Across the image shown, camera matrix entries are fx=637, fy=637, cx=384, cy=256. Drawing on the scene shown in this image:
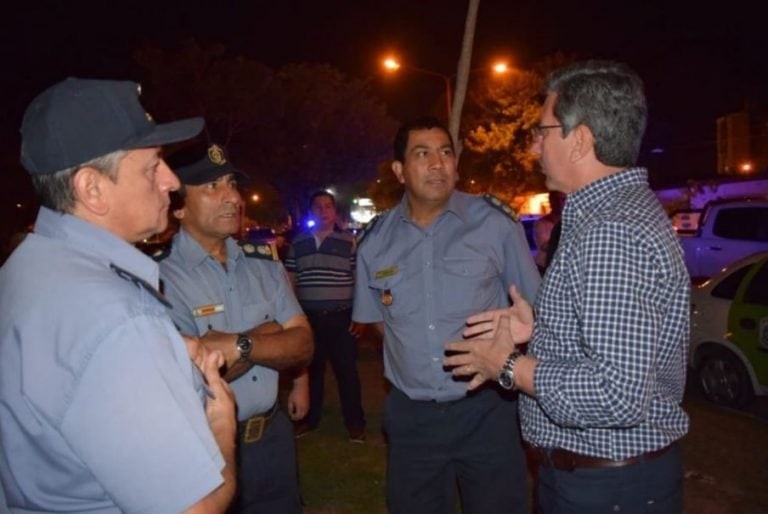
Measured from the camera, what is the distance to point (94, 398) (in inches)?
55.6

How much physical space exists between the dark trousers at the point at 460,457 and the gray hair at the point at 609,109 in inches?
63.9

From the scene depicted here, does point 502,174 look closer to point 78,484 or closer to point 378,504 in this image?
point 378,504

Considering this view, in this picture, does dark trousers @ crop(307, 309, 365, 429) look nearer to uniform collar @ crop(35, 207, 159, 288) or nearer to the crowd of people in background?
the crowd of people in background

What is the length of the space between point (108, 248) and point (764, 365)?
262 inches

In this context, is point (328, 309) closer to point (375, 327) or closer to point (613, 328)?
point (375, 327)

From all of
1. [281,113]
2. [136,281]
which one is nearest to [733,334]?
[136,281]

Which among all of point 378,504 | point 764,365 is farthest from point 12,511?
point 764,365

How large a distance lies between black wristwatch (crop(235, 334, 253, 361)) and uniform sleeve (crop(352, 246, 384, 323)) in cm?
102

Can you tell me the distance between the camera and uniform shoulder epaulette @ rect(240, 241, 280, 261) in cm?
364

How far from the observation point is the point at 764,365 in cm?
641

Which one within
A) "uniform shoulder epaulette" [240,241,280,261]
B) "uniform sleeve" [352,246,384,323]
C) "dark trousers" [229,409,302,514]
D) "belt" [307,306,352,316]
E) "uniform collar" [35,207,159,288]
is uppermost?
"uniform collar" [35,207,159,288]

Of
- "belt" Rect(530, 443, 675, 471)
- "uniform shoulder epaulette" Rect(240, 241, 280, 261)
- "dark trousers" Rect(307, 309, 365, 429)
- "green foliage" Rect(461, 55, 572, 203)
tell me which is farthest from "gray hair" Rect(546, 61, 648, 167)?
"green foliage" Rect(461, 55, 572, 203)

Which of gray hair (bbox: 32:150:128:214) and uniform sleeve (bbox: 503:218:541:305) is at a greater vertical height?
gray hair (bbox: 32:150:128:214)

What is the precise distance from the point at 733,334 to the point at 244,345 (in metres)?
5.71
